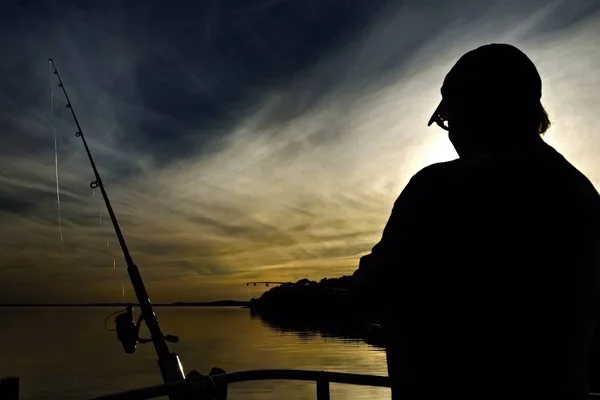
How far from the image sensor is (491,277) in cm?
170

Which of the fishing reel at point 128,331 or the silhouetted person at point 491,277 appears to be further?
the fishing reel at point 128,331

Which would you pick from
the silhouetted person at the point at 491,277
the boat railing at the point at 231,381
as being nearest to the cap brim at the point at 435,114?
the silhouetted person at the point at 491,277

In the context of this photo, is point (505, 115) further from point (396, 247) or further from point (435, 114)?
point (396, 247)

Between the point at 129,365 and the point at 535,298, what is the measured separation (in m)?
85.7

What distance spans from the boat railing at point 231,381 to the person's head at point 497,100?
2688 millimetres

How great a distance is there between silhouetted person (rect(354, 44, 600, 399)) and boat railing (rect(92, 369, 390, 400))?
8.28 feet

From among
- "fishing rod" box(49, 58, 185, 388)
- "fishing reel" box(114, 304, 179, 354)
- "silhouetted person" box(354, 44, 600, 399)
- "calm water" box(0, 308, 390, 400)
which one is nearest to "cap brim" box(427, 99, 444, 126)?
"silhouetted person" box(354, 44, 600, 399)

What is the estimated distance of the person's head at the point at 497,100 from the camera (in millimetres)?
1879

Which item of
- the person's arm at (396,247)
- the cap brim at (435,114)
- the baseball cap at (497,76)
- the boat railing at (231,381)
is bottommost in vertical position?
the boat railing at (231,381)

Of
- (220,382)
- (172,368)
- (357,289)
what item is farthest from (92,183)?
(357,289)

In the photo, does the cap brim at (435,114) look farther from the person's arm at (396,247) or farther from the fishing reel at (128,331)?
the fishing reel at (128,331)

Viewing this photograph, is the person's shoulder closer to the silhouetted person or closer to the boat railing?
the silhouetted person

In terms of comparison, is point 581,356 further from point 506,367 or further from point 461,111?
point 461,111

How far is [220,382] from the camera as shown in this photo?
4.57 m
